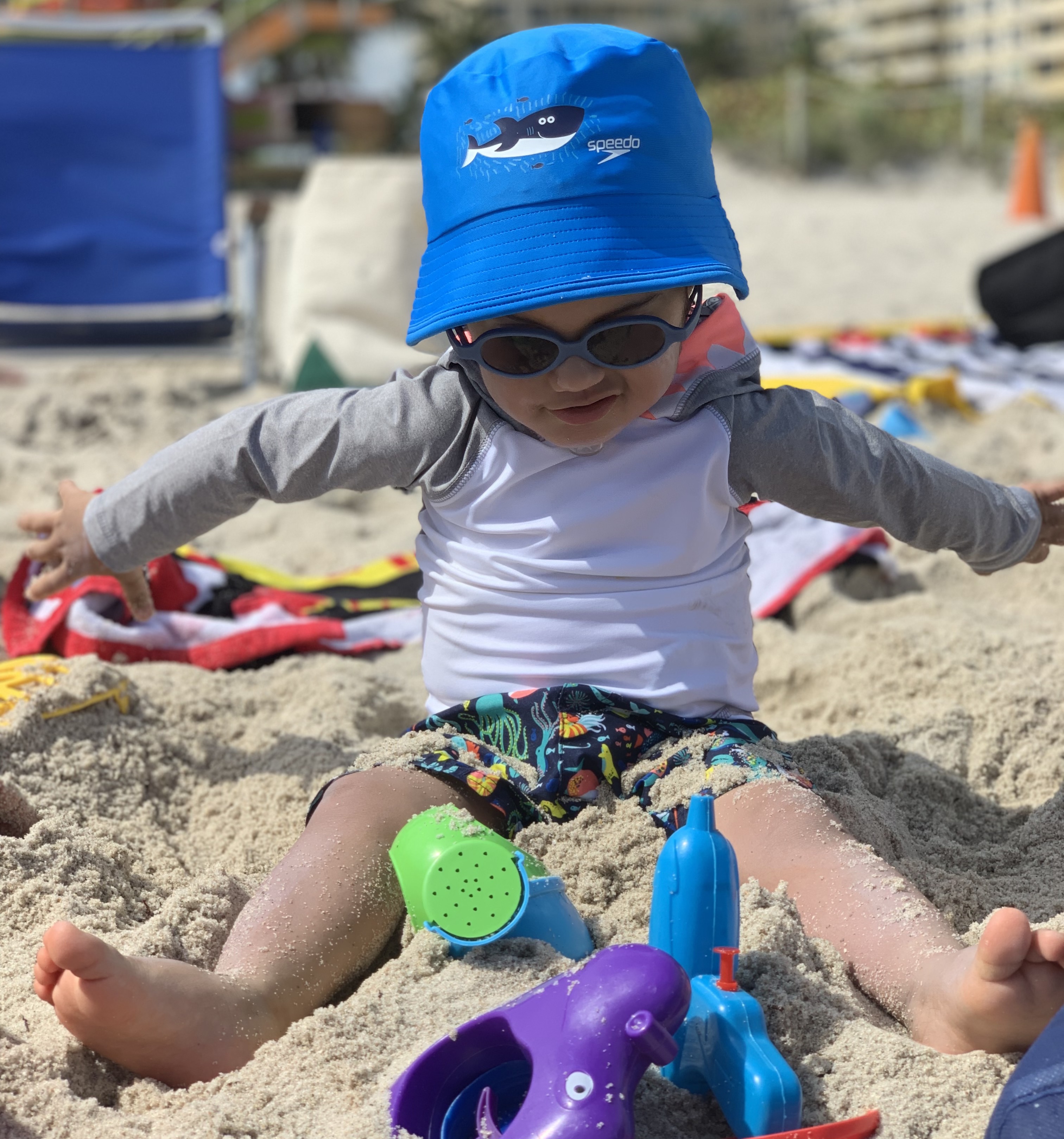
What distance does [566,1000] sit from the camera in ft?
3.41

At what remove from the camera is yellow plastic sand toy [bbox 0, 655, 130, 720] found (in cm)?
177

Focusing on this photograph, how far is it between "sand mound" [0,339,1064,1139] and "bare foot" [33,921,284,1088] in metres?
0.03

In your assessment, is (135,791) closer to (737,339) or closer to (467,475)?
(467,475)

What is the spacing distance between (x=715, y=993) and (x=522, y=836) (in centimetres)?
43

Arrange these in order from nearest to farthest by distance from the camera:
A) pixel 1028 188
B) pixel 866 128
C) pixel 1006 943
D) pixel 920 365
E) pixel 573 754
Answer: pixel 1006 943
pixel 573 754
pixel 920 365
pixel 1028 188
pixel 866 128

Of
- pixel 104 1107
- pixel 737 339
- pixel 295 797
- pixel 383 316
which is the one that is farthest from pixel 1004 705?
pixel 383 316

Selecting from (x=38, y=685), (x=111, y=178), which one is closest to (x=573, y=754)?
(x=38, y=685)

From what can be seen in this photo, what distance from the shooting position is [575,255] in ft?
4.61

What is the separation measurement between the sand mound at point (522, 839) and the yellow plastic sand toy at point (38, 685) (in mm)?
14

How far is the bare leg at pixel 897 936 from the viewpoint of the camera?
108 cm

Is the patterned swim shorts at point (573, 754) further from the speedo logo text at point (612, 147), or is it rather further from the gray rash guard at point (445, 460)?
the speedo logo text at point (612, 147)

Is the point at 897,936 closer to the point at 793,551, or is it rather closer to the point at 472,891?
the point at 472,891

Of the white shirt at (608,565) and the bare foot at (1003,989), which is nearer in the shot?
the bare foot at (1003,989)

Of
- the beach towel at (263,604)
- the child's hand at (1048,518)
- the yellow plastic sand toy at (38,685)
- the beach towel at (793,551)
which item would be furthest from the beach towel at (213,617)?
the child's hand at (1048,518)
